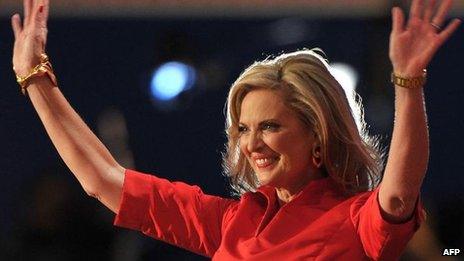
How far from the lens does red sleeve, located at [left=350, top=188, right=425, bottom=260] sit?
4.97 ft

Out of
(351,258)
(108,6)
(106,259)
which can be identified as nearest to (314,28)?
(108,6)

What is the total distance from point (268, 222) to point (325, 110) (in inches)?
7.9

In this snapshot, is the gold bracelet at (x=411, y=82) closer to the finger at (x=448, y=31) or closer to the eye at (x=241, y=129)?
the finger at (x=448, y=31)

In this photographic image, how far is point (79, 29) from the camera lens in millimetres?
3000

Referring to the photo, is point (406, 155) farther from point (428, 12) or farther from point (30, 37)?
point (30, 37)

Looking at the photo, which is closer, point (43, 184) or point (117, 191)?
point (117, 191)

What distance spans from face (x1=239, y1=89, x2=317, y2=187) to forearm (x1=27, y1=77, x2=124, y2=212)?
0.28 metres

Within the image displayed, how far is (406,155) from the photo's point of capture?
146 centimetres

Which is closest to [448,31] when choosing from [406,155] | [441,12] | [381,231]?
[441,12]

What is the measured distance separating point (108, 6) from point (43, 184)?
519 millimetres

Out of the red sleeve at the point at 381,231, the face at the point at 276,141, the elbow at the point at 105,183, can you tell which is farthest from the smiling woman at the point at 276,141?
the elbow at the point at 105,183

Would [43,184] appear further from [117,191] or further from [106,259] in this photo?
[117,191]

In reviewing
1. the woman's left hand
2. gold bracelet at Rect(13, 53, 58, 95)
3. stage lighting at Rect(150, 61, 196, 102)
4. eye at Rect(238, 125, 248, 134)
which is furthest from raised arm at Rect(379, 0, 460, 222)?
stage lighting at Rect(150, 61, 196, 102)

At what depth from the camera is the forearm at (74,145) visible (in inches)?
72.6
